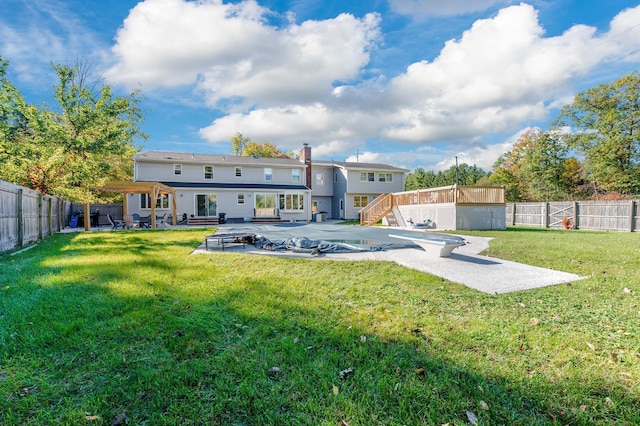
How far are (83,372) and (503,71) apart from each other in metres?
19.2

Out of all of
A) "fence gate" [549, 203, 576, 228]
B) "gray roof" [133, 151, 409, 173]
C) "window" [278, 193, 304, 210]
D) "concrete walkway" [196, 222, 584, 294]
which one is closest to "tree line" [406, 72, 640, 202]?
"fence gate" [549, 203, 576, 228]

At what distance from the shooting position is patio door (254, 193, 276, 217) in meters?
26.1

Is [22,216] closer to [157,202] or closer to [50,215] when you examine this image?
[50,215]

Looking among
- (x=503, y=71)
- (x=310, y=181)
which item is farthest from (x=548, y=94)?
(x=310, y=181)

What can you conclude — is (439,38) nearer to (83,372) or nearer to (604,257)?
(604,257)

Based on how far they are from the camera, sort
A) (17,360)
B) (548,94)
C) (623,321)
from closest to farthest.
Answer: (17,360), (623,321), (548,94)

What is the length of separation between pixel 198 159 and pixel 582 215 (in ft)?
90.9

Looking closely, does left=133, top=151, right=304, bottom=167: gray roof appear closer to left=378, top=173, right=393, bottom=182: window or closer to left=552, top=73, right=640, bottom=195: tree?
left=378, top=173, right=393, bottom=182: window

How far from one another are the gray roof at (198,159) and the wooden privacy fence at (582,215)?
18.5 m

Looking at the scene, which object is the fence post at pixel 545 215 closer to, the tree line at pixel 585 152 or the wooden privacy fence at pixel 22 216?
the tree line at pixel 585 152

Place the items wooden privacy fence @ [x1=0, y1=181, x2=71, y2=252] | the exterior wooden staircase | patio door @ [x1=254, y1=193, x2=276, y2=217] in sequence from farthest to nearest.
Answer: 1. patio door @ [x1=254, y1=193, x2=276, y2=217]
2. the exterior wooden staircase
3. wooden privacy fence @ [x1=0, y1=181, x2=71, y2=252]

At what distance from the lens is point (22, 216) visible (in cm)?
984

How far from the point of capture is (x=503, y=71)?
50.5 feet

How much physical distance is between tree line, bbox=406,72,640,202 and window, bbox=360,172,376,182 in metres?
11.6
